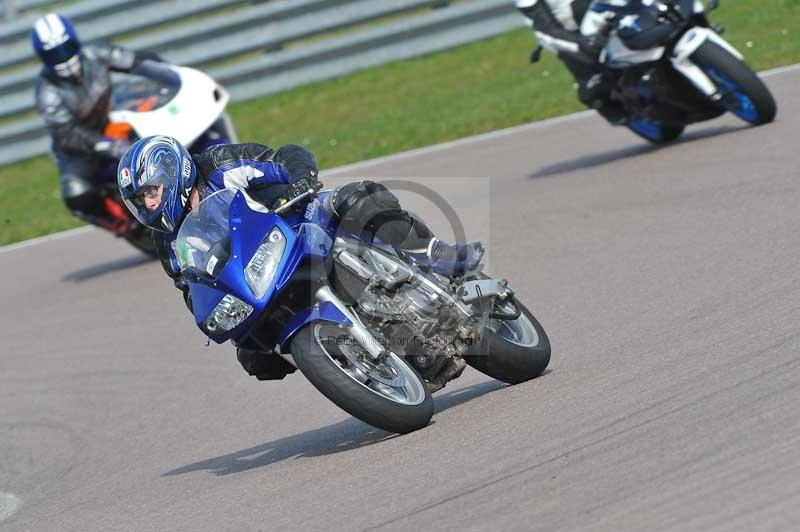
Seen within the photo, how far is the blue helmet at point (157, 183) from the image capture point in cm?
577

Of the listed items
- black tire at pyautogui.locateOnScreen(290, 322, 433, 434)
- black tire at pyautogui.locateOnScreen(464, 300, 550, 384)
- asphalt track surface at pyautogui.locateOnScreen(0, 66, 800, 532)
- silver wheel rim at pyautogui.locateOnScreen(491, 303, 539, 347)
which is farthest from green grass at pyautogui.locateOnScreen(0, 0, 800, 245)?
black tire at pyautogui.locateOnScreen(290, 322, 433, 434)

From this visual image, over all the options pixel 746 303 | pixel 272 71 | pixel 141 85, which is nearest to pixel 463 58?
pixel 272 71

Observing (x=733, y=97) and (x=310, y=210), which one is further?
(x=733, y=97)

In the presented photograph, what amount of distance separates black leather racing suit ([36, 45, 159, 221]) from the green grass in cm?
274

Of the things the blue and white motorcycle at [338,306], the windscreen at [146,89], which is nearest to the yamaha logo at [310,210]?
the blue and white motorcycle at [338,306]

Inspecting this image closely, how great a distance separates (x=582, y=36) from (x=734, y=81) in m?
1.48

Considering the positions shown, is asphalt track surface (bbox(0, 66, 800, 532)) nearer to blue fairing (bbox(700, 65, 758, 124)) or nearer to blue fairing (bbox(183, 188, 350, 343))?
blue fairing (bbox(700, 65, 758, 124))

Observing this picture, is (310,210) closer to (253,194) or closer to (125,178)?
(253,194)

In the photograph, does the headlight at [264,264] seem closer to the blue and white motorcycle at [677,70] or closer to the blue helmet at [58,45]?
the blue and white motorcycle at [677,70]

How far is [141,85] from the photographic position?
12312 mm

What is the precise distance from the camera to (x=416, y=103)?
16.3 metres

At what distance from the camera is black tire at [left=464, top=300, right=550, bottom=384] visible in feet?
19.8

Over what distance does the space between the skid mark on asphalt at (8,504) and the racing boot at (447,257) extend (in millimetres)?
2057

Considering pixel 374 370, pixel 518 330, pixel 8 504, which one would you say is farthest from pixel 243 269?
pixel 8 504
